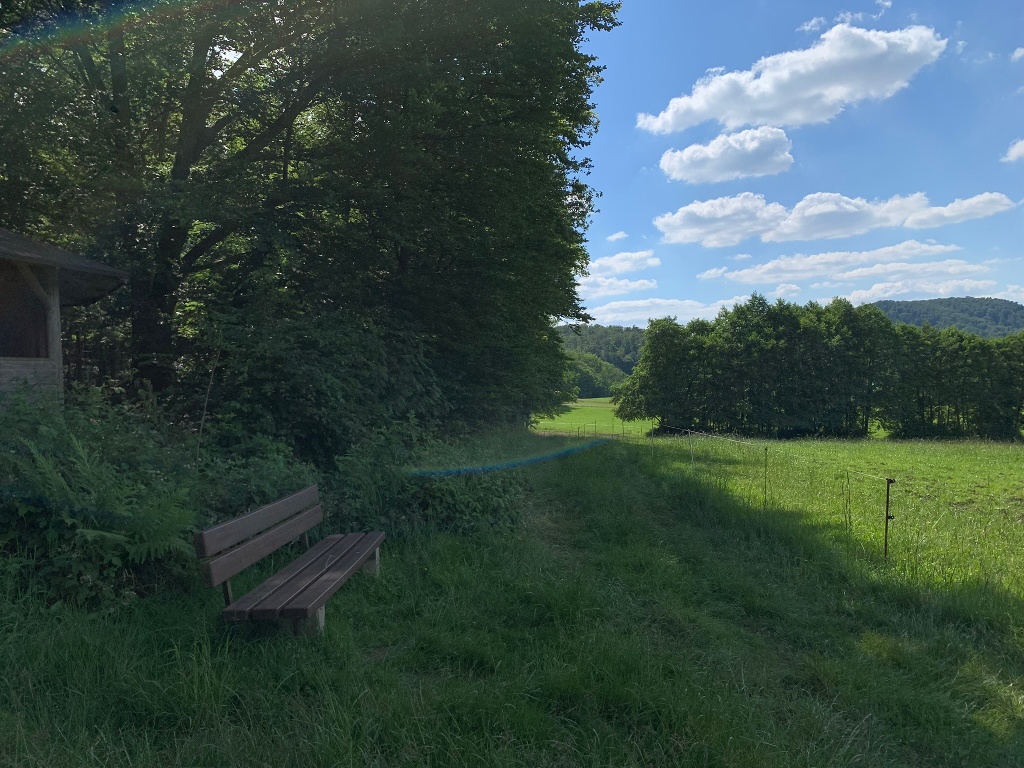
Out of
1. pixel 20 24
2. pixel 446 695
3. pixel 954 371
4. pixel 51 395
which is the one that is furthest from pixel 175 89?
pixel 954 371

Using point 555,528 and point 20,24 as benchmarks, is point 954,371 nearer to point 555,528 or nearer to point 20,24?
point 555,528

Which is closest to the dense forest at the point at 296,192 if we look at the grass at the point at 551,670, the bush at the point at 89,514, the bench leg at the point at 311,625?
the bush at the point at 89,514

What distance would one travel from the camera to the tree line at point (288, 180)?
956 centimetres

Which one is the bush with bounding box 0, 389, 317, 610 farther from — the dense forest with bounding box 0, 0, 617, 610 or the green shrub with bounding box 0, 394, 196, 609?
the dense forest with bounding box 0, 0, 617, 610

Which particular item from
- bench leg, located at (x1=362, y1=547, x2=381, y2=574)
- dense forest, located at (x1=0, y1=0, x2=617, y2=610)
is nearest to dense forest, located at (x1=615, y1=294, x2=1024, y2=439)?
dense forest, located at (x1=0, y1=0, x2=617, y2=610)

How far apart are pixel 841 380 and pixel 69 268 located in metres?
49.9

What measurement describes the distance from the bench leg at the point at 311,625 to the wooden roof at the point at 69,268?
21.1 feet

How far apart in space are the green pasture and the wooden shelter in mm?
20206

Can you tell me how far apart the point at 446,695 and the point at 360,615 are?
1281 millimetres

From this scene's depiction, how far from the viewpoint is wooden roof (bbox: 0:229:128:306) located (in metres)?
7.57

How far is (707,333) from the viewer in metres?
52.0

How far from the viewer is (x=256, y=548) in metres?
4.17

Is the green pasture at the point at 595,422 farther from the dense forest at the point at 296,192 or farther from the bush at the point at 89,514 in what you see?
the bush at the point at 89,514

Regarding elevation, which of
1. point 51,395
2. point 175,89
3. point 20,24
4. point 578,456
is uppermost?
point 20,24
